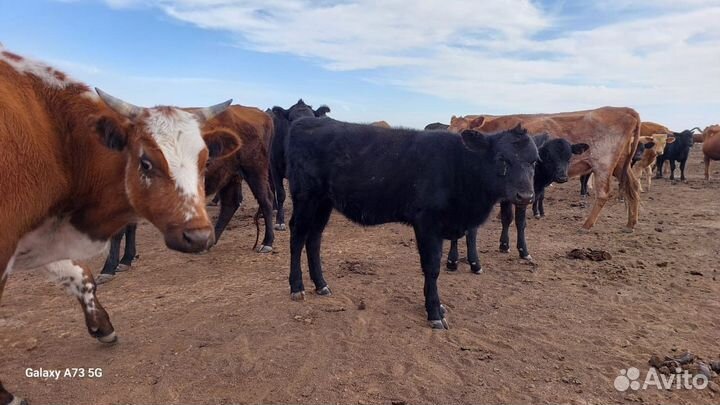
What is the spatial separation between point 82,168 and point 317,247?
296cm

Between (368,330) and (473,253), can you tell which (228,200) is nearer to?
Result: (473,253)

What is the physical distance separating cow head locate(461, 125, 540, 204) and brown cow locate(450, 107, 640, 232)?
5202 mm

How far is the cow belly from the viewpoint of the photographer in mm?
3385

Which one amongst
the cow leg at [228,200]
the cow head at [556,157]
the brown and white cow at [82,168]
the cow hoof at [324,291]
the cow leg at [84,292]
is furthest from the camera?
the cow leg at [228,200]

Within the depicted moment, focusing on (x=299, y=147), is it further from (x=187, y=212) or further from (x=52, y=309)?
(x=52, y=309)

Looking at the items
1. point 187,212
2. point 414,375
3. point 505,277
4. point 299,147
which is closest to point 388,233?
point 505,277

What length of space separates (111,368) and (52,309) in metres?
1.87

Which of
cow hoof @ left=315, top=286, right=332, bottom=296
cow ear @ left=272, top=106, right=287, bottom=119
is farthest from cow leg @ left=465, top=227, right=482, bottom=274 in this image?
cow ear @ left=272, top=106, right=287, bottom=119

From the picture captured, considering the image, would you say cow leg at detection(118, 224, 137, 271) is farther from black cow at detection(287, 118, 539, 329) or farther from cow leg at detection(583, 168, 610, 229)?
cow leg at detection(583, 168, 610, 229)

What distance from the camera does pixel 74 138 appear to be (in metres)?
3.36

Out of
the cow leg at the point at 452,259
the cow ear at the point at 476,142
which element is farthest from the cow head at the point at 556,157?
the cow ear at the point at 476,142

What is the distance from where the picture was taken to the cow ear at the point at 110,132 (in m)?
3.14

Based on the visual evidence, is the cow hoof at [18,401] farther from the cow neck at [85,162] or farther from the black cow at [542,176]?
the black cow at [542,176]

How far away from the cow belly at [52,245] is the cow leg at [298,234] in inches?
90.1
